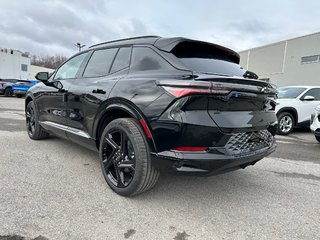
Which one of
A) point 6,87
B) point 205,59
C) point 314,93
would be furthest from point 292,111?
point 6,87

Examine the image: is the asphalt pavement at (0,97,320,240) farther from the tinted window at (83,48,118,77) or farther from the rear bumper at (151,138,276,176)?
the tinted window at (83,48,118,77)

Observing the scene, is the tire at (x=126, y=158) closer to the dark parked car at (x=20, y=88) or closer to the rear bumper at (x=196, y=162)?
the rear bumper at (x=196, y=162)

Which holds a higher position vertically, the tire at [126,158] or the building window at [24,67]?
the building window at [24,67]

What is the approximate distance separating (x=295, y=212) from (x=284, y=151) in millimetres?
2970

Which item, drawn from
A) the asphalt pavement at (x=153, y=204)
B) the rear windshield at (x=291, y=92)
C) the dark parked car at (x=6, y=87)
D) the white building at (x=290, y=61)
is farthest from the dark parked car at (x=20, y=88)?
the white building at (x=290, y=61)

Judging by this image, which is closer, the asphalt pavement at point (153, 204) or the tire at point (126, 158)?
the asphalt pavement at point (153, 204)

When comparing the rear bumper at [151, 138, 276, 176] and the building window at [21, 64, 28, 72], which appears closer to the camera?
the rear bumper at [151, 138, 276, 176]

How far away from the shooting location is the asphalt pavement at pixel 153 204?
2186 millimetres

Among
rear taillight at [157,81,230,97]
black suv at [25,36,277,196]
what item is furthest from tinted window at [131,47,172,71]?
rear taillight at [157,81,230,97]

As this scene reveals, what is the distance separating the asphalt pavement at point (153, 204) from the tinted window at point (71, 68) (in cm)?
134

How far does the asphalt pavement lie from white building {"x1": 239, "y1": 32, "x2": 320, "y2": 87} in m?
18.6

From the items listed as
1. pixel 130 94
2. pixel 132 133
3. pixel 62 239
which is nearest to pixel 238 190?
pixel 132 133

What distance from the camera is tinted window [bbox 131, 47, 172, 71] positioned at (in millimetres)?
2535

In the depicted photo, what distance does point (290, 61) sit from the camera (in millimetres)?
21062
